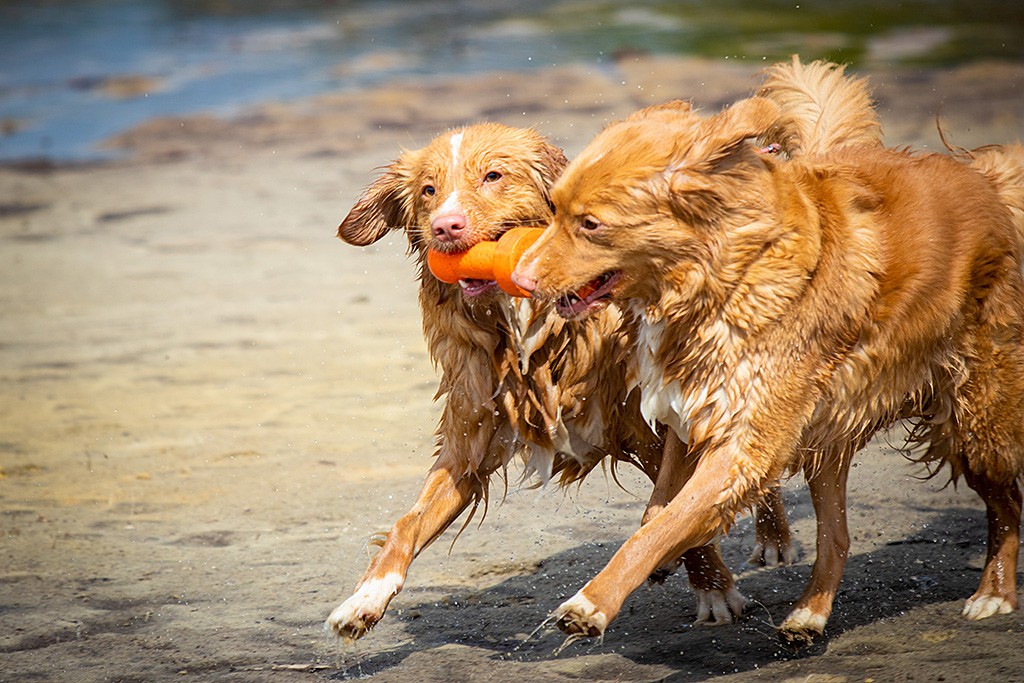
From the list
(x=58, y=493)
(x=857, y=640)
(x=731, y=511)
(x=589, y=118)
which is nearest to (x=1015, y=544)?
(x=857, y=640)

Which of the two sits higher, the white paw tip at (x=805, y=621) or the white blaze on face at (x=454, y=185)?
the white blaze on face at (x=454, y=185)

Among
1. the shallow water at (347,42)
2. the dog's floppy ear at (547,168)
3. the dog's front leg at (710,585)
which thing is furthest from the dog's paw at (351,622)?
the shallow water at (347,42)

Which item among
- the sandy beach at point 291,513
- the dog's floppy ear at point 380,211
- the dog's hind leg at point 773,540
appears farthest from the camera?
the dog's hind leg at point 773,540

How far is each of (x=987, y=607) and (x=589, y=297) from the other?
191 cm

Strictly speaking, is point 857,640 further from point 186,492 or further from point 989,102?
point 989,102

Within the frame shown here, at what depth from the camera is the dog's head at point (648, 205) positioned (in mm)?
3893

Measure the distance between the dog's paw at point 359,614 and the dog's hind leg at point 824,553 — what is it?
4.57 ft

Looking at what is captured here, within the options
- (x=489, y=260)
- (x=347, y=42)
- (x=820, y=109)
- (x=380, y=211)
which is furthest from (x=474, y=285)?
(x=347, y=42)

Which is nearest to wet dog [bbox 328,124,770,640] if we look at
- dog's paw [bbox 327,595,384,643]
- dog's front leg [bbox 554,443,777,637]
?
dog's paw [bbox 327,595,384,643]

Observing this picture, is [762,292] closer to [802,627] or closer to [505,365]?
[505,365]

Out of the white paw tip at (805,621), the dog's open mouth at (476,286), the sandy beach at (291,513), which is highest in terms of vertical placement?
the dog's open mouth at (476,286)

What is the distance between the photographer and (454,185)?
4715 millimetres

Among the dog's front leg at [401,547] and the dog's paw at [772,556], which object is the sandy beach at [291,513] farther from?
the dog's front leg at [401,547]

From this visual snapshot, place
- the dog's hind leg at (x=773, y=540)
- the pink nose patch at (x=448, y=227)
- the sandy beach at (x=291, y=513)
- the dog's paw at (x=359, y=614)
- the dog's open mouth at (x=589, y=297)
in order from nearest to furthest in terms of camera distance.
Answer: the dog's open mouth at (x=589, y=297) < the dog's paw at (x=359, y=614) < the pink nose patch at (x=448, y=227) < the sandy beach at (x=291, y=513) < the dog's hind leg at (x=773, y=540)
